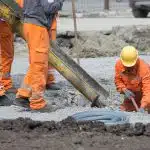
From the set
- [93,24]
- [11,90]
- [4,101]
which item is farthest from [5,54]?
[93,24]

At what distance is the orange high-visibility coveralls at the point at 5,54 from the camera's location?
10.2 metres

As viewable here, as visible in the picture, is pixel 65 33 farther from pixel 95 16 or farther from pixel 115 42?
pixel 95 16

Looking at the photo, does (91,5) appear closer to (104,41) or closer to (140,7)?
(140,7)

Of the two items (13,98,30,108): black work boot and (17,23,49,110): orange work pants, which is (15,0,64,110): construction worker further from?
(13,98,30,108): black work boot

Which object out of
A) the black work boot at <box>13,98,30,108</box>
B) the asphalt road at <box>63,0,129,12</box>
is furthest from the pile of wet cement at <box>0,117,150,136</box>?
the asphalt road at <box>63,0,129,12</box>

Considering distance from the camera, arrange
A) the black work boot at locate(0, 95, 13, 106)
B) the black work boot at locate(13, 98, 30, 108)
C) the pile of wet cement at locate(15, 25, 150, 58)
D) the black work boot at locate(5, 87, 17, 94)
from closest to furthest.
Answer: the black work boot at locate(13, 98, 30, 108) < the black work boot at locate(0, 95, 13, 106) < the black work boot at locate(5, 87, 17, 94) < the pile of wet cement at locate(15, 25, 150, 58)

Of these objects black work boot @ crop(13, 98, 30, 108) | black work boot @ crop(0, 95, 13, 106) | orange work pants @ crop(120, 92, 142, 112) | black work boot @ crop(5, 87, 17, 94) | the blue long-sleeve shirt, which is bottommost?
orange work pants @ crop(120, 92, 142, 112)

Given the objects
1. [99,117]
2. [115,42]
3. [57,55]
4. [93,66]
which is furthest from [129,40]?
[99,117]

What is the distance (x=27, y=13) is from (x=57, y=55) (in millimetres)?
1088

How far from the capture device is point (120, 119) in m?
7.73

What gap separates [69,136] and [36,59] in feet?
5.49

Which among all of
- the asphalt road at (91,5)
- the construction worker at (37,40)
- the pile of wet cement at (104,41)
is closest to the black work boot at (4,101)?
the construction worker at (37,40)

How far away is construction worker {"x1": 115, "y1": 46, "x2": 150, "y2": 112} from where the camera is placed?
371 inches

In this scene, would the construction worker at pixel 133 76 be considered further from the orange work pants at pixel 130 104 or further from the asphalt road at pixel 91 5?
the asphalt road at pixel 91 5
